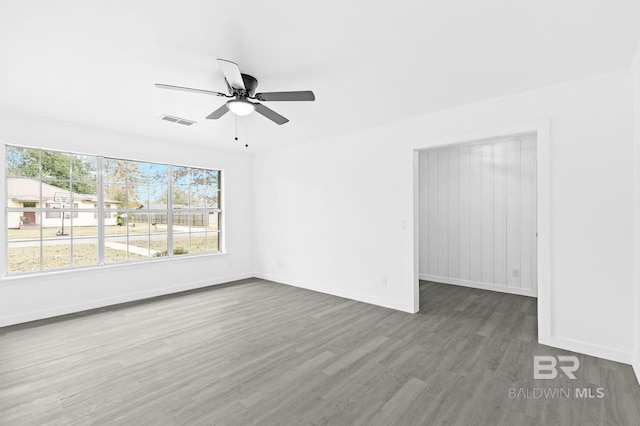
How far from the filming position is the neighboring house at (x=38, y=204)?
12.8 feet

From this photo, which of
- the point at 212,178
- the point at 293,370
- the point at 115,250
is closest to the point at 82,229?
the point at 115,250

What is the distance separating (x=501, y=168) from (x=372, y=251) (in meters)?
2.78

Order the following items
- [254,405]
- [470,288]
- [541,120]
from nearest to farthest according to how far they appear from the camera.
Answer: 1. [254,405]
2. [541,120]
3. [470,288]

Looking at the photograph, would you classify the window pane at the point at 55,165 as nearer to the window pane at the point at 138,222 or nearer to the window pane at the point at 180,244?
the window pane at the point at 138,222

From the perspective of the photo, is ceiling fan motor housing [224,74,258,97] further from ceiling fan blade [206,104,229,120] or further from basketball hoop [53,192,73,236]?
basketball hoop [53,192,73,236]

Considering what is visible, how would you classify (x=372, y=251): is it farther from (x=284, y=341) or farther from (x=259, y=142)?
(x=259, y=142)

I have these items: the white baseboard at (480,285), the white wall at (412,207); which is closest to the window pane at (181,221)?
the white wall at (412,207)

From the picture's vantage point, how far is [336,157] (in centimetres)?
496

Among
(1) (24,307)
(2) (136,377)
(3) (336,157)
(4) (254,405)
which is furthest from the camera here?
(3) (336,157)

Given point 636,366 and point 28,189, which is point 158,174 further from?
point 636,366

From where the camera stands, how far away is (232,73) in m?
2.29

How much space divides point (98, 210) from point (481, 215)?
641 centimetres

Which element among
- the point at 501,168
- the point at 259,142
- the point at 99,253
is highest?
the point at 259,142

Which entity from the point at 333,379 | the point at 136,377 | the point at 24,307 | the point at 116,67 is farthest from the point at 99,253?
the point at 333,379
